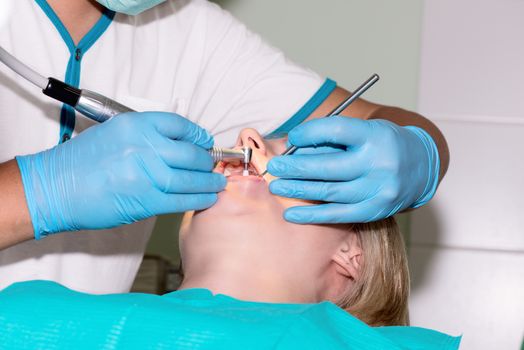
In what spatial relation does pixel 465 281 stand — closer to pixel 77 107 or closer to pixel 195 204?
pixel 195 204

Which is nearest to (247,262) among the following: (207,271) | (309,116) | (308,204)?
(207,271)

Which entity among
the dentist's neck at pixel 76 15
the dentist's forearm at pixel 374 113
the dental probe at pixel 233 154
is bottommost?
the dental probe at pixel 233 154

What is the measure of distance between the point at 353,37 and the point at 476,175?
64 centimetres

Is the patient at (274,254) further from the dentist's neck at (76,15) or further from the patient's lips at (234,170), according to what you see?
the dentist's neck at (76,15)

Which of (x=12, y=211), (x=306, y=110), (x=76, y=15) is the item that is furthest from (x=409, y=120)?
(x=12, y=211)

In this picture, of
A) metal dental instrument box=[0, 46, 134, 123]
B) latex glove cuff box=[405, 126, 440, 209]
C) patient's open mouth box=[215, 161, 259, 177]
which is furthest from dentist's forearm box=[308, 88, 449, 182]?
metal dental instrument box=[0, 46, 134, 123]

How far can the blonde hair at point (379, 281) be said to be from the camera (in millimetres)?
1701

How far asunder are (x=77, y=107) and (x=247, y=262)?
440 millimetres

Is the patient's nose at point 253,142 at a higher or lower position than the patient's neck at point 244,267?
higher

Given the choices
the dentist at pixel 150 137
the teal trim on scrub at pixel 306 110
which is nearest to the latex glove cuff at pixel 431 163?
the dentist at pixel 150 137

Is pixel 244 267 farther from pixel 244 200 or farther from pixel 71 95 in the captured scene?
pixel 71 95

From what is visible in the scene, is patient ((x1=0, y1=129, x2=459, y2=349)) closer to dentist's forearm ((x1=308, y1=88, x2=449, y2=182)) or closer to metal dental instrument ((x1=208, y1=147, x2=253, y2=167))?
metal dental instrument ((x1=208, y1=147, x2=253, y2=167))

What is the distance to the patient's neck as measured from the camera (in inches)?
60.9

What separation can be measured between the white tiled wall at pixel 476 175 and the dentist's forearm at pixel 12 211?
1.56 meters
